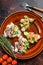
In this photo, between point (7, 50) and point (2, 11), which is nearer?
point (7, 50)

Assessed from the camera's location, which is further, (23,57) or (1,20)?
(1,20)

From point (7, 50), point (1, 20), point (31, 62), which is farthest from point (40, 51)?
point (1, 20)

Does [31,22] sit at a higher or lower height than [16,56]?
higher

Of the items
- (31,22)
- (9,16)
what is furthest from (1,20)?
(31,22)

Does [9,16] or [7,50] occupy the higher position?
[9,16]

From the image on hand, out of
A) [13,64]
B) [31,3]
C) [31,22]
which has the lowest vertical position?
[13,64]

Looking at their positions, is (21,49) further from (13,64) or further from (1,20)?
(1,20)

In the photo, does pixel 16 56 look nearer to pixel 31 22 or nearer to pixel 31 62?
pixel 31 62
